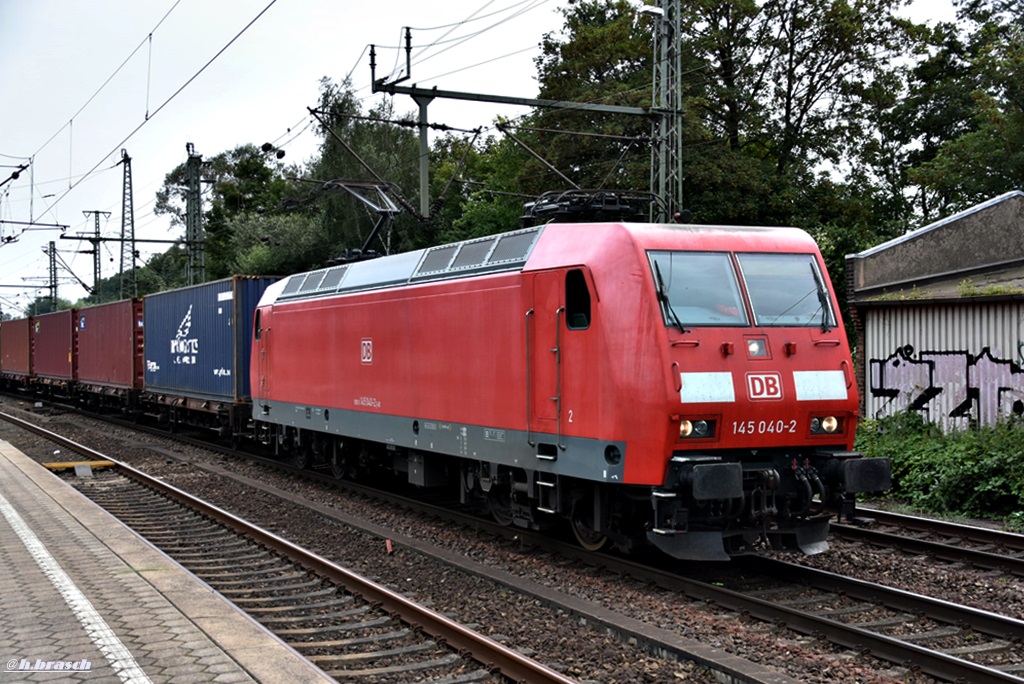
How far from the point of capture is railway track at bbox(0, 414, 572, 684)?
681cm

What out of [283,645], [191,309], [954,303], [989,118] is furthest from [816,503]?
[989,118]

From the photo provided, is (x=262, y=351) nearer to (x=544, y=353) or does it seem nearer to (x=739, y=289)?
(x=544, y=353)

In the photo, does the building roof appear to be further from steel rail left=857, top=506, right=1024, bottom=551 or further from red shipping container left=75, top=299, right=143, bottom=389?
red shipping container left=75, top=299, right=143, bottom=389

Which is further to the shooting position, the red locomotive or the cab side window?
the cab side window

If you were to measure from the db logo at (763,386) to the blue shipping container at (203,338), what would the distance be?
522 inches

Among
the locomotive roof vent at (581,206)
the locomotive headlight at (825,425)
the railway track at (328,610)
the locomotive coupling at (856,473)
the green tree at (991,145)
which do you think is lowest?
the railway track at (328,610)

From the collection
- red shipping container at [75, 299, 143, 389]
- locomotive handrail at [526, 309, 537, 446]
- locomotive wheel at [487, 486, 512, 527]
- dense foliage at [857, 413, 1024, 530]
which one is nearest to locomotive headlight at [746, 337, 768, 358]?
locomotive handrail at [526, 309, 537, 446]

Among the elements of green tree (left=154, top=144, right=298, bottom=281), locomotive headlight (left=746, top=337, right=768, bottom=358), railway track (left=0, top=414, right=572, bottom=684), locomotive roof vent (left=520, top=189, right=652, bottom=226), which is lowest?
railway track (left=0, top=414, right=572, bottom=684)

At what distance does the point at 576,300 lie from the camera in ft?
31.1

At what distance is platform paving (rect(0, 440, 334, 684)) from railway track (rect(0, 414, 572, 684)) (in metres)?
0.58

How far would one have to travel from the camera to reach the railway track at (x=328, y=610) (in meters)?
6.81

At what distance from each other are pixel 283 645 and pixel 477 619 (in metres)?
2.05

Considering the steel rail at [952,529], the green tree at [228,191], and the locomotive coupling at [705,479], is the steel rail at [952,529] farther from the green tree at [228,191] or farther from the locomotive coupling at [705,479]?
the green tree at [228,191]

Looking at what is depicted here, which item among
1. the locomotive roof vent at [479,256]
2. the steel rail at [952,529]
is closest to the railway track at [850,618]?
the steel rail at [952,529]
